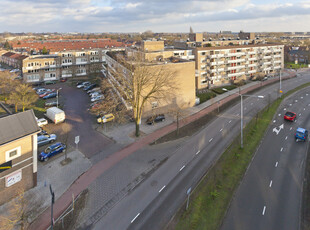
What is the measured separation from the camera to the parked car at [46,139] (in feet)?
97.2

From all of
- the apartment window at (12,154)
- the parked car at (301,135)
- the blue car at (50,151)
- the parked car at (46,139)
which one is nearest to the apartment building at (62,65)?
the parked car at (46,139)

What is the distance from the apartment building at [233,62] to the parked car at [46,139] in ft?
139

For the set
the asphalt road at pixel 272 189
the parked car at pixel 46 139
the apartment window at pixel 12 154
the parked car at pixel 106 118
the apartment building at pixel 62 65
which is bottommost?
the asphalt road at pixel 272 189

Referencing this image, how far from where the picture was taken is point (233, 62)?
68.9m

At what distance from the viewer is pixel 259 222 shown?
16.8 m

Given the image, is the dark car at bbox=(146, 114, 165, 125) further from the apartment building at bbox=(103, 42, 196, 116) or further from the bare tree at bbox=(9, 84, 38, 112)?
the bare tree at bbox=(9, 84, 38, 112)

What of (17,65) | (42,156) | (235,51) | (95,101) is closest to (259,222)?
(42,156)

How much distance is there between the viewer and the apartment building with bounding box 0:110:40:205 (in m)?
18.4

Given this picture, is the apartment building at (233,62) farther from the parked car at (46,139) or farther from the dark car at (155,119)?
the parked car at (46,139)

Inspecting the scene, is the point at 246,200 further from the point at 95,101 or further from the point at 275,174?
the point at 95,101

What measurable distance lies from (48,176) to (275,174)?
2468cm

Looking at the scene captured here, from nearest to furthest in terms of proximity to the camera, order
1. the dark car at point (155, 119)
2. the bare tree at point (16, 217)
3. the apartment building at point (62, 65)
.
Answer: the bare tree at point (16, 217) < the dark car at point (155, 119) < the apartment building at point (62, 65)

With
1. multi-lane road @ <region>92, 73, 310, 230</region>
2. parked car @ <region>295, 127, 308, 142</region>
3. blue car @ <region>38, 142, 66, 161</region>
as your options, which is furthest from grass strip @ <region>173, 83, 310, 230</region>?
blue car @ <region>38, 142, 66, 161</region>

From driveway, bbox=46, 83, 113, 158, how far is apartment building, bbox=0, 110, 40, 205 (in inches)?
297
